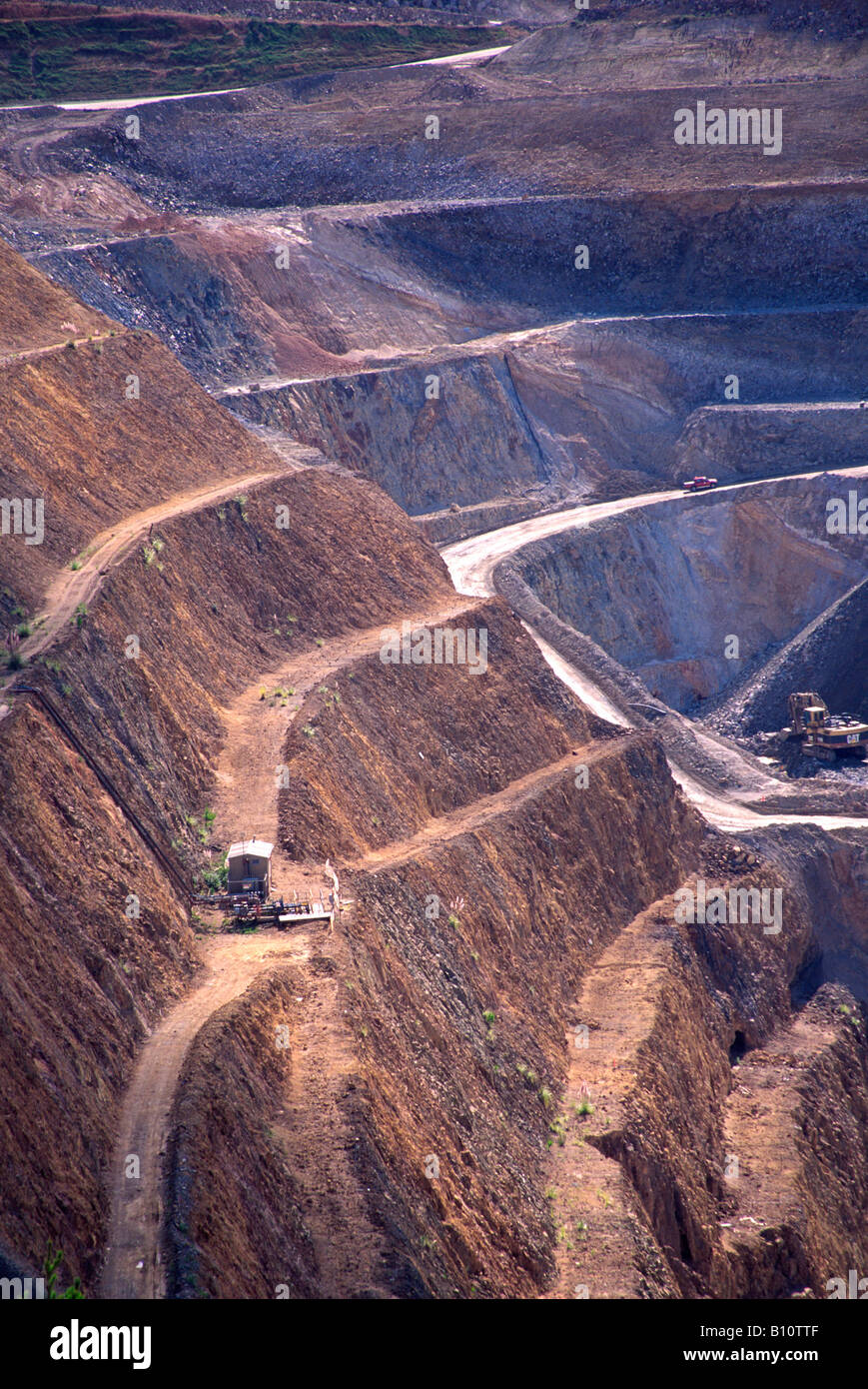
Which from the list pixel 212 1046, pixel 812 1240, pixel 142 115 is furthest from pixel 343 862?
pixel 142 115

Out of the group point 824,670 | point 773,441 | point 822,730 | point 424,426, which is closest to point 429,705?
point 822,730

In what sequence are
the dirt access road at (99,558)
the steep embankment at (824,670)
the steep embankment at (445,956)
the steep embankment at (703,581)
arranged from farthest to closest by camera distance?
the steep embankment at (703,581), the steep embankment at (824,670), the dirt access road at (99,558), the steep embankment at (445,956)

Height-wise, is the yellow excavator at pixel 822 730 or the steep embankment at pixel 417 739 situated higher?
the yellow excavator at pixel 822 730

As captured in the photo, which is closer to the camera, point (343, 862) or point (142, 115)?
point (343, 862)

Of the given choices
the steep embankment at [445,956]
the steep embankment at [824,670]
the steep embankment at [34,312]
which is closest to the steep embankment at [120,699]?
the steep embankment at [34,312]

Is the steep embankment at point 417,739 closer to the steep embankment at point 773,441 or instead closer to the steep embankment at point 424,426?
the steep embankment at point 424,426

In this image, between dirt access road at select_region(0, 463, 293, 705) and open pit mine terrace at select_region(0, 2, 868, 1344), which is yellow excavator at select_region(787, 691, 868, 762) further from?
dirt access road at select_region(0, 463, 293, 705)

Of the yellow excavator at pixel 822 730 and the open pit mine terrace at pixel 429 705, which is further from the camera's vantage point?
the yellow excavator at pixel 822 730

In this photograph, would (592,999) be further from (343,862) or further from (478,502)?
(478,502)

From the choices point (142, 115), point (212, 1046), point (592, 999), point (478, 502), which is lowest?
point (212, 1046)
